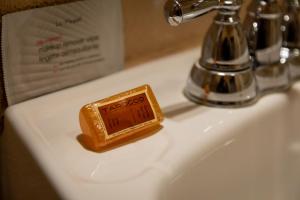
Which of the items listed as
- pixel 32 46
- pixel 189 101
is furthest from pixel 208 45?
pixel 32 46

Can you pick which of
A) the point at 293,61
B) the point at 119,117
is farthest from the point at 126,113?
the point at 293,61

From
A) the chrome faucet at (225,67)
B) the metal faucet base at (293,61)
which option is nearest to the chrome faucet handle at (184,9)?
the chrome faucet at (225,67)

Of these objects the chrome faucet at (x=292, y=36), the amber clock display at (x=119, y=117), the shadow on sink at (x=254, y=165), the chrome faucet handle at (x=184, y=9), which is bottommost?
the shadow on sink at (x=254, y=165)

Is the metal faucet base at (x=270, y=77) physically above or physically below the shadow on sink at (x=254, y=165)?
above

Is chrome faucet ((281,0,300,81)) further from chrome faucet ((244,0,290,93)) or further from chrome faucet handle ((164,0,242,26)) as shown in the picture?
chrome faucet handle ((164,0,242,26))

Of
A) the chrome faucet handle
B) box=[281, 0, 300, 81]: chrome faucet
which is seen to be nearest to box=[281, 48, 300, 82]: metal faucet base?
box=[281, 0, 300, 81]: chrome faucet

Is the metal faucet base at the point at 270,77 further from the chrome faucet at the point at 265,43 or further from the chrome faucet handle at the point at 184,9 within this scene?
the chrome faucet handle at the point at 184,9

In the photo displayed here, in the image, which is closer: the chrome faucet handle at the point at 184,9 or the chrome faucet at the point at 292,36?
the chrome faucet handle at the point at 184,9
